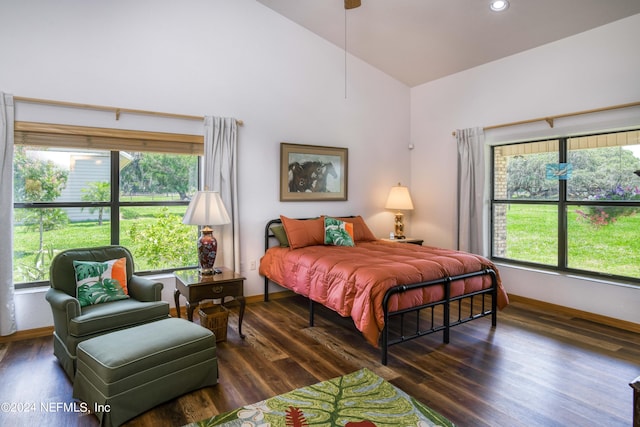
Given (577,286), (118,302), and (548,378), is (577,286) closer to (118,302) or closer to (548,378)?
(548,378)

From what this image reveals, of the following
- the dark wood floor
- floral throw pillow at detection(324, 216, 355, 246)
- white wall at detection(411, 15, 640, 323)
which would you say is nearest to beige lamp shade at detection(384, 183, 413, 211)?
white wall at detection(411, 15, 640, 323)

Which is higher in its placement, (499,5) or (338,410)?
(499,5)

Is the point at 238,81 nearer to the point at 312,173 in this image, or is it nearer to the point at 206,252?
the point at 312,173

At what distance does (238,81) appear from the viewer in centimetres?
439

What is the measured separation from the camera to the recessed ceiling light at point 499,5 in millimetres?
3600

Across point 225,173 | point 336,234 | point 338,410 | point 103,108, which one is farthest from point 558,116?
point 103,108

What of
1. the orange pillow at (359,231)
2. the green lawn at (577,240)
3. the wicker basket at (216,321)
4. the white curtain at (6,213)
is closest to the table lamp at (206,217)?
the wicker basket at (216,321)

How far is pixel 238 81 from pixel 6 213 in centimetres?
261

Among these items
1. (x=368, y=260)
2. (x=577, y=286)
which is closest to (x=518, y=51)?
(x=577, y=286)

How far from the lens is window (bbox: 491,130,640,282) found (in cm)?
380

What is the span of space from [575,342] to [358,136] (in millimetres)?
3508

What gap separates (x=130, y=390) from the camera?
2109mm

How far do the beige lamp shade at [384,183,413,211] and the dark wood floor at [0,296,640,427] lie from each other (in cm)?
203

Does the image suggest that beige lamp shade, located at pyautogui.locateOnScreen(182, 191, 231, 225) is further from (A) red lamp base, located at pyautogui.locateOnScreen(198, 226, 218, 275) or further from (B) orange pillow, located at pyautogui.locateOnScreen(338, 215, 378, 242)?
(B) orange pillow, located at pyautogui.locateOnScreen(338, 215, 378, 242)
